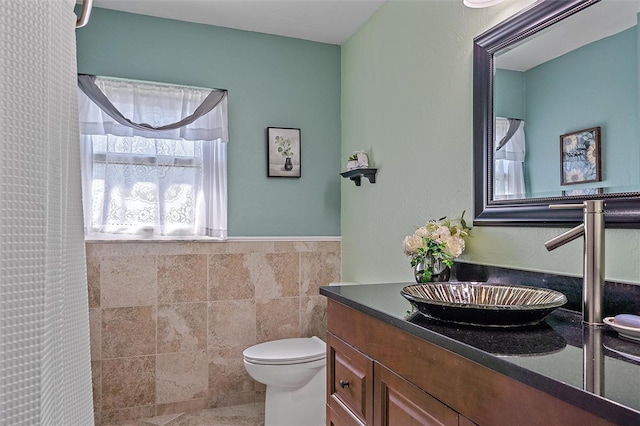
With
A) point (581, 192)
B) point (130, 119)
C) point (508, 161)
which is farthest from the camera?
point (130, 119)

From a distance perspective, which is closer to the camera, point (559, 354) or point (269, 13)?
point (559, 354)

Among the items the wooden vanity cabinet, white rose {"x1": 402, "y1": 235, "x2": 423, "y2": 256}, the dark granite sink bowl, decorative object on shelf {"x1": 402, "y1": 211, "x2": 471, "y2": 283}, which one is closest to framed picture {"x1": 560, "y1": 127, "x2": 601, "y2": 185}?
the dark granite sink bowl

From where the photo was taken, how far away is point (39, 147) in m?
0.65

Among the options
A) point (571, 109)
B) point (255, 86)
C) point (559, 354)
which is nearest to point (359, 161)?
point (255, 86)

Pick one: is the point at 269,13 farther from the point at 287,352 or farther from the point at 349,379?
the point at 349,379

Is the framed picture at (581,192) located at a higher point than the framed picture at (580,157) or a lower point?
lower

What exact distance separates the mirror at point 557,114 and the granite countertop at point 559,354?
15.6 inches

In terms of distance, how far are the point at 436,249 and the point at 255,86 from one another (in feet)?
6.08

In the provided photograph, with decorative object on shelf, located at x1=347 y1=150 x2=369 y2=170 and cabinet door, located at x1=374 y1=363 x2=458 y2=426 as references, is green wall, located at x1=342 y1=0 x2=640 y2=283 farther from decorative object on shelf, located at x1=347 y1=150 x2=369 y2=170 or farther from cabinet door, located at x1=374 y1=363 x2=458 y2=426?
cabinet door, located at x1=374 y1=363 x2=458 y2=426

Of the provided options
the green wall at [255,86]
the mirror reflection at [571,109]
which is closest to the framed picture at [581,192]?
the mirror reflection at [571,109]

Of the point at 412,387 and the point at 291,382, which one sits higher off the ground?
the point at 412,387

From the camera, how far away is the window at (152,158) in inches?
103

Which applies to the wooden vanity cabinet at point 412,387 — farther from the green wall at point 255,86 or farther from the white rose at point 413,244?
the green wall at point 255,86

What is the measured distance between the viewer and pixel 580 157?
52.6 inches
